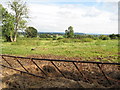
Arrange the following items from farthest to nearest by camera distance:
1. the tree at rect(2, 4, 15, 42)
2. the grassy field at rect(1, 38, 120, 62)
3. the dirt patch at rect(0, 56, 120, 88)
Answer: the tree at rect(2, 4, 15, 42) < the grassy field at rect(1, 38, 120, 62) < the dirt patch at rect(0, 56, 120, 88)

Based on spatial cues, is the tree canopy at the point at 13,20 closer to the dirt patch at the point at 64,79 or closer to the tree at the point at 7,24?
the tree at the point at 7,24

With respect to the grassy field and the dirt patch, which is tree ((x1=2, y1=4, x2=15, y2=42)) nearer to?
the grassy field

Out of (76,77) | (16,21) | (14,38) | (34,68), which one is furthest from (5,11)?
(76,77)

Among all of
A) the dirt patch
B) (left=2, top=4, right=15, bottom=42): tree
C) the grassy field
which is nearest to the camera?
the dirt patch

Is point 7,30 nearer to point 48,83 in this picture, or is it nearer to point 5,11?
point 5,11

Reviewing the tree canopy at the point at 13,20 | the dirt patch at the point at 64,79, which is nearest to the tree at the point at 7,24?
the tree canopy at the point at 13,20

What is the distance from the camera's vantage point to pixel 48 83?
150 inches

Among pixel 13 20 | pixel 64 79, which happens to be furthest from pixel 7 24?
pixel 64 79

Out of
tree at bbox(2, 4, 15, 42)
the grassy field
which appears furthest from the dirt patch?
tree at bbox(2, 4, 15, 42)

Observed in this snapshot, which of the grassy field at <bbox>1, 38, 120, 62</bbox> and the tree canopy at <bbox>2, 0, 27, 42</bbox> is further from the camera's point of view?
the tree canopy at <bbox>2, 0, 27, 42</bbox>

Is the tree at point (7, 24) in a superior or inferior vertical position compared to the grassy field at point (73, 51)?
superior

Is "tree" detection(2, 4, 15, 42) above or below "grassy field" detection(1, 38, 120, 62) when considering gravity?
above

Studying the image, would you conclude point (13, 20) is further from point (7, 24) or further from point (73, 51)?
point (73, 51)

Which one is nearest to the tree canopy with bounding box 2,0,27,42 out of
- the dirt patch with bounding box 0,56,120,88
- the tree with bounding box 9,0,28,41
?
the tree with bounding box 9,0,28,41
